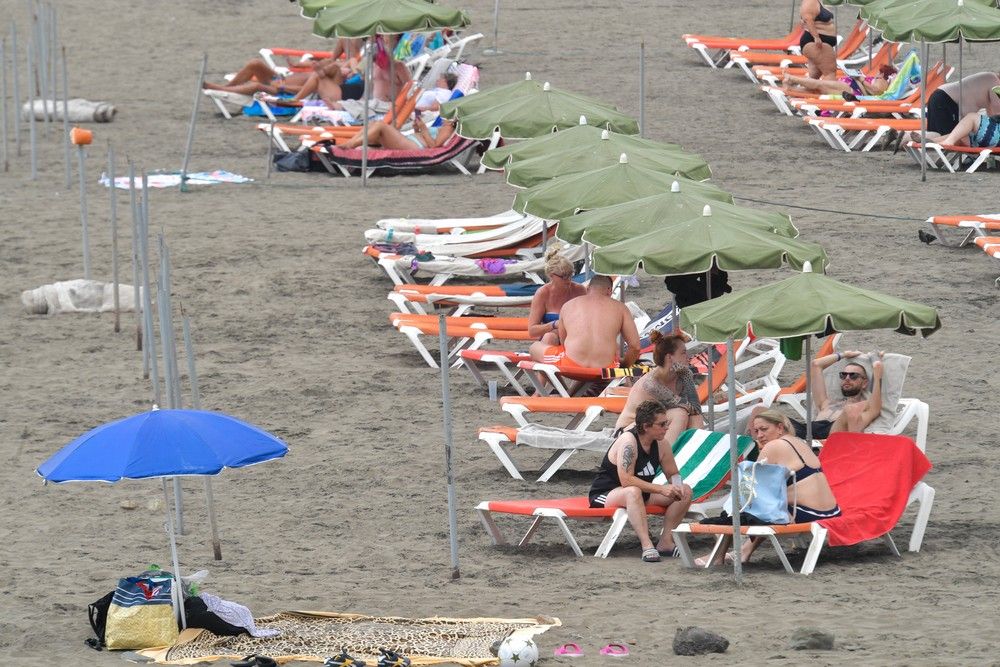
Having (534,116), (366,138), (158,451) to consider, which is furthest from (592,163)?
(158,451)

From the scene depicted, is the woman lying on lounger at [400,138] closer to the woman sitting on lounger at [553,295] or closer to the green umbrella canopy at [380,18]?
the green umbrella canopy at [380,18]

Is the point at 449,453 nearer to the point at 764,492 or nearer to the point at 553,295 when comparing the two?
the point at 764,492

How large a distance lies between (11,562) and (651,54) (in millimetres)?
16839

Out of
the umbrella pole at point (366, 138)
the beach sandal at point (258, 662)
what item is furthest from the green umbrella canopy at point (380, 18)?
the beach sandal at point (258, 662)

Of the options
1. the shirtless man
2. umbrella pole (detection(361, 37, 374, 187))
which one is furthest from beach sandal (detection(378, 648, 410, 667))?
umbrella pole (detection(361, 37, 374, 187))

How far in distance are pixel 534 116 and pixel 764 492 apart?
6644mm

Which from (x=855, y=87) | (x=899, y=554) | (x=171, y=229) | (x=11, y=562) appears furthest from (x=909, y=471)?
(x=855, y=87)

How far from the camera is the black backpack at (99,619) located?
310 inches

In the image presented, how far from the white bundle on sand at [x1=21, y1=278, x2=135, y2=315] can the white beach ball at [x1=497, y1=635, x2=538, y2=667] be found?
302 inches

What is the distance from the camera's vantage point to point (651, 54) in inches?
972

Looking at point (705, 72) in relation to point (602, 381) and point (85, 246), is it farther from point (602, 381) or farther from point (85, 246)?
point (602, 381)

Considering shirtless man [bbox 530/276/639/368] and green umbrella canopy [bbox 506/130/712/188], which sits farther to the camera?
green umbrella canopy [bbox 506/130/712/188]

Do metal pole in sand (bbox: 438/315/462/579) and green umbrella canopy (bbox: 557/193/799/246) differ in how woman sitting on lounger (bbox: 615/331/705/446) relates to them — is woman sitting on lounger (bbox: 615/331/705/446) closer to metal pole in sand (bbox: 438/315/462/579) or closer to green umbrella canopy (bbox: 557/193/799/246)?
green umbrella canopy (bbox: 557/193/799/246)

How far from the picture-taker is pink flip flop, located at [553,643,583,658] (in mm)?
7664
